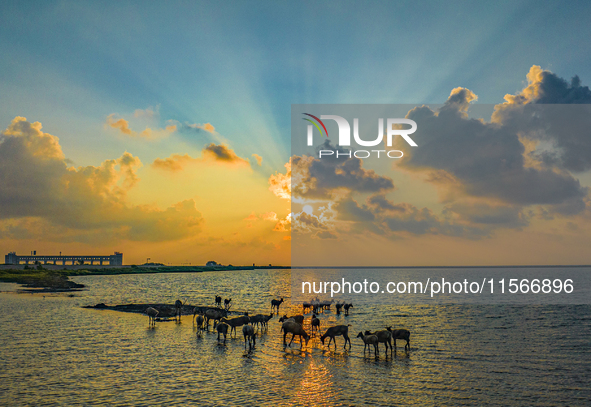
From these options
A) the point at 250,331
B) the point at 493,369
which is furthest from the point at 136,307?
the point at 493,369

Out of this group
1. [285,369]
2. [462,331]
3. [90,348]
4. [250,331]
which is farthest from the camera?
[462,331]

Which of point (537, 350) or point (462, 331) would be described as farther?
point (462, 331)

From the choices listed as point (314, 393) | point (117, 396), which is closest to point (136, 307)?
point (117, 396)

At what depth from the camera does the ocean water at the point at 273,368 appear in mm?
16188

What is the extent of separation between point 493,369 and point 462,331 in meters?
13.8

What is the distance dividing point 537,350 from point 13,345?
37.0m

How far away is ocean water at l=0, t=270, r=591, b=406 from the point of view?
637 inches

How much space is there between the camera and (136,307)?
156 ft

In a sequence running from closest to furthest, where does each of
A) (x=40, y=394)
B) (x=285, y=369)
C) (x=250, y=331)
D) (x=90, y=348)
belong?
1. (x=40, y=394)
2. (x=285, y=369)
3. (x=90, y=348)
4. (x=250, y=331)

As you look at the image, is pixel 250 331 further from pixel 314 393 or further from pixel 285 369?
pixel 314 393

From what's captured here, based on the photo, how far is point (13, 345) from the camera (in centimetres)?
2414

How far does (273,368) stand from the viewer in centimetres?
2061

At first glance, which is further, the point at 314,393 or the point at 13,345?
the point at 13,345

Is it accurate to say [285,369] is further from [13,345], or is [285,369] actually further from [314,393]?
[13,345]
